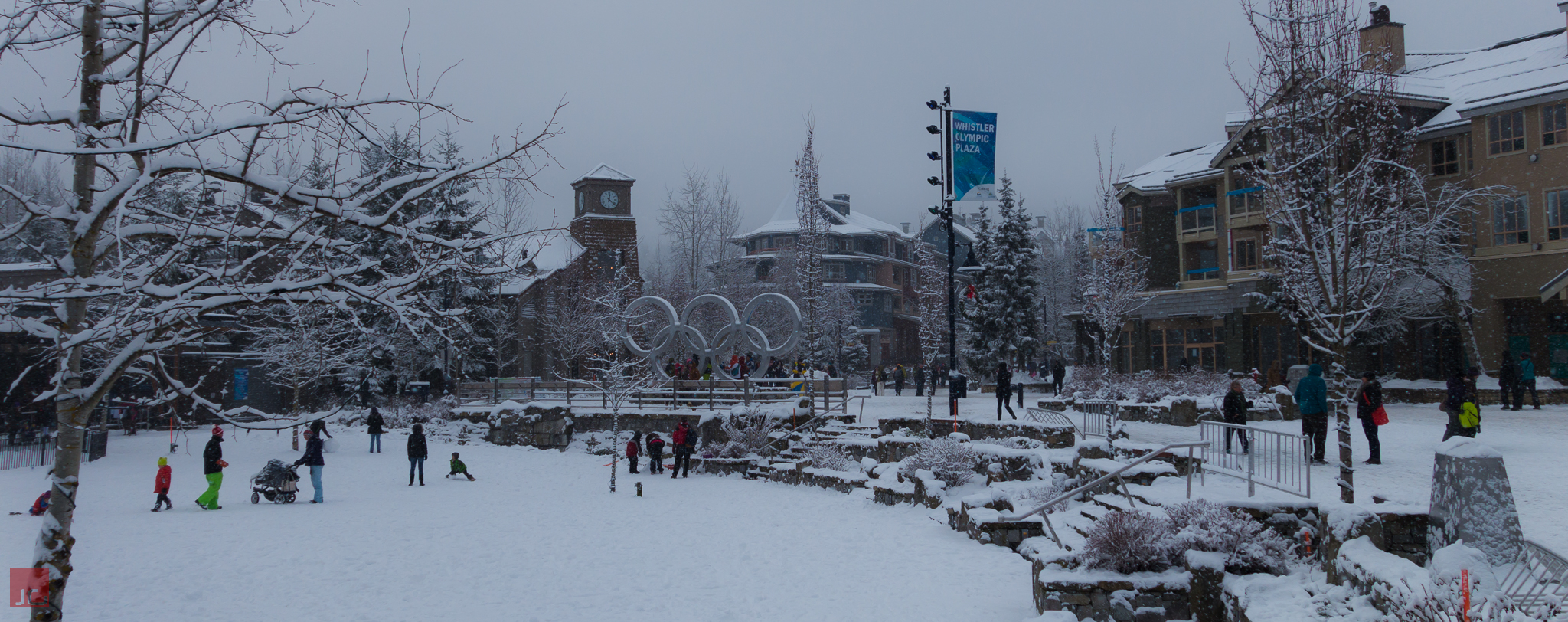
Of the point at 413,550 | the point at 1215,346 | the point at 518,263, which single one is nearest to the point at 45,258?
the point at 518,263

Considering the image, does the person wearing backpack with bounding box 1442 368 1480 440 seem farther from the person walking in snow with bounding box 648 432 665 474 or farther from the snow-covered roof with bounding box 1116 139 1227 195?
the snow-covered roof with bounding box 1116 139 1227 195

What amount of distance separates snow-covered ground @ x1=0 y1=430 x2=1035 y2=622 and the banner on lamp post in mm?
6959

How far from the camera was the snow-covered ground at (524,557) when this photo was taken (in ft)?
32.0

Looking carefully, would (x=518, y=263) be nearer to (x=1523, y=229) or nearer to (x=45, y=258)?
(x=45, y=258)

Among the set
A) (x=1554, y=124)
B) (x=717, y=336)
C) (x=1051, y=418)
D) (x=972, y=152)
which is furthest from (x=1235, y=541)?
(x=1554, y=124)

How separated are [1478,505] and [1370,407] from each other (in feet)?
22.8

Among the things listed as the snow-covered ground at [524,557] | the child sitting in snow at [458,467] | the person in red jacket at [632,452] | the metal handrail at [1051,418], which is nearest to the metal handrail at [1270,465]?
the snow-covered ground at [524,557]

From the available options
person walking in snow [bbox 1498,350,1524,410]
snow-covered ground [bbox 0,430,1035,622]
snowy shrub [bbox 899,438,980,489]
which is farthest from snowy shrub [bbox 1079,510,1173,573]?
person walking in snow [bbox 1498,350,1524,410]

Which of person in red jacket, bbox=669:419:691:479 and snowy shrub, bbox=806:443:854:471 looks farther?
person in red jacket, bbox=669:419:691:479

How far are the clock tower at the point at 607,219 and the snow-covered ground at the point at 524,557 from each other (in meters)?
31.4

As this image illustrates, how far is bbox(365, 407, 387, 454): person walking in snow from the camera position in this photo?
25750 millimetres

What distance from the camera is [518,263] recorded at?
6.11 meters

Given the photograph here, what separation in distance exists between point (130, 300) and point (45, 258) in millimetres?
1569

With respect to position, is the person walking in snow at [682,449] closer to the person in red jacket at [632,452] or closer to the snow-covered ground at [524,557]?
the person in red jacket at [632,452]
